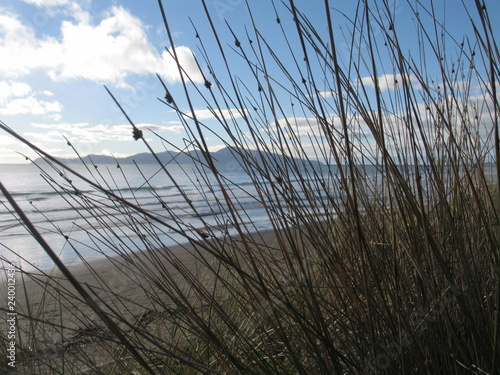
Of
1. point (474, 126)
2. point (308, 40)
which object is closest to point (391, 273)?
point (308, 40)

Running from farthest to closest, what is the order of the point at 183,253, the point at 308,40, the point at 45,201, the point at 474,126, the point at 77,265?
the point at 45,201 < the point at 183,253 < the point at 77,265 < the point at 474,126 < the point at 308,40

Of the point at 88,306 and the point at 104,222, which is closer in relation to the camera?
the point at 104,222

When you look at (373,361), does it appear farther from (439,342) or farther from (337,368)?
(439,342)

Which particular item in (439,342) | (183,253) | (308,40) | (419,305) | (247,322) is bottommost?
(183,253)

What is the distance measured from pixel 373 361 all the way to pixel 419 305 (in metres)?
0.20

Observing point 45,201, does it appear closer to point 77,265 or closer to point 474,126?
point 77,265

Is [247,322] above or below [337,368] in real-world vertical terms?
below

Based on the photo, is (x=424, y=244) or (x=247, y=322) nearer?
(x=424, y=244)

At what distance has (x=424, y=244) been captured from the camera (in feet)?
3.50

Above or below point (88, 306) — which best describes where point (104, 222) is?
above

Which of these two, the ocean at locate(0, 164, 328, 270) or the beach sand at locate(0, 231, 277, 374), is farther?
the ocean at locate(0, 164, 328, 270)

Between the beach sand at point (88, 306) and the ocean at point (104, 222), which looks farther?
the ocean at point (104, 222)

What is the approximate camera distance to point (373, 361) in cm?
96

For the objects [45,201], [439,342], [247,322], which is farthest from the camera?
[45,201]
